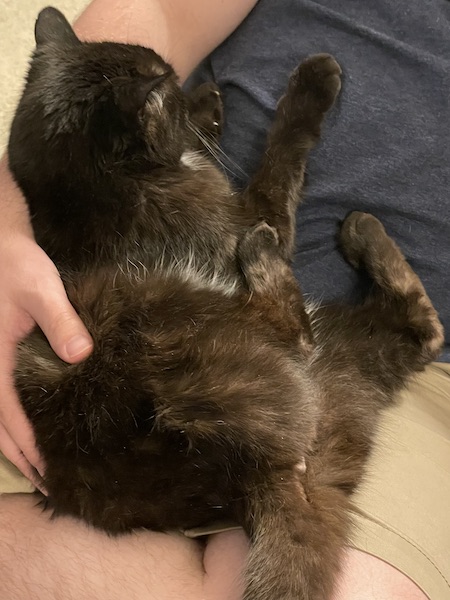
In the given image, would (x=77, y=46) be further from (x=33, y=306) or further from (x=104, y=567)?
(x=104, y=567)

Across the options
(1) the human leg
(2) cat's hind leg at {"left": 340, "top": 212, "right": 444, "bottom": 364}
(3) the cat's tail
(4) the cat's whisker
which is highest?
(4) the cat's whisker

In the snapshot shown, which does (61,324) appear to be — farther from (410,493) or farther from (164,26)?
(164,26)

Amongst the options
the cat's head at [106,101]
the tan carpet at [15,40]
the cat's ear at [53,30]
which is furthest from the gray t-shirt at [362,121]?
the tan carpet at [15,40]

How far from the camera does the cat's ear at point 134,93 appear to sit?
98 centimetres

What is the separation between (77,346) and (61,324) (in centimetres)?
4

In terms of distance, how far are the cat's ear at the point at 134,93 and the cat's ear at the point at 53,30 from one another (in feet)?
0.85

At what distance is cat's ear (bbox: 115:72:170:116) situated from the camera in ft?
3.22

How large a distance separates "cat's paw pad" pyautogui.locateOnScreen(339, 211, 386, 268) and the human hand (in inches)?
20.9

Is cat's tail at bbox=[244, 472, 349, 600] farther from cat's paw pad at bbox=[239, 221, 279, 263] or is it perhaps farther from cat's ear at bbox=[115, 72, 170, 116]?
cat's ear at bbox=[115, 72, 170, 116]

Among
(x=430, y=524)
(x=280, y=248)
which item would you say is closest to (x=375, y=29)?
(x=280, y=248)

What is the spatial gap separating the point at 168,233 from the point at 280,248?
0.70ft

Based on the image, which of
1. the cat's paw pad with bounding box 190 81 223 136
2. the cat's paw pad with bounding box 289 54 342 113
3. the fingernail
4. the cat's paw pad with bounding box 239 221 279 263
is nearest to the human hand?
the fingernail

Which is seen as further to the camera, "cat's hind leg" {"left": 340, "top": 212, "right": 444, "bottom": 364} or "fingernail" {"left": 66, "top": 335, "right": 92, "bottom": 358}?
"cat's hind leg" {"left": 340, "top": 212, "right": 444, "bottom": 364}

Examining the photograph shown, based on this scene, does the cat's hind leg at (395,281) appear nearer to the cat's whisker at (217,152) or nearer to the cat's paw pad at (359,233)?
the cat's paw pad at (359,233)
